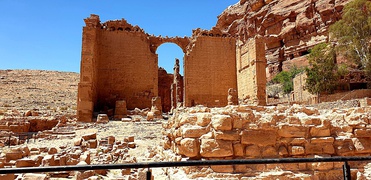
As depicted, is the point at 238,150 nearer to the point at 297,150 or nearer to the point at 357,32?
A: the point at 297,150

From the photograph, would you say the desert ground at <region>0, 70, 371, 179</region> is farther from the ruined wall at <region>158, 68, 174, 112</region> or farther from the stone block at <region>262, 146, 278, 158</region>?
the ruined wall at <region>158, 68, 174, 112</region>

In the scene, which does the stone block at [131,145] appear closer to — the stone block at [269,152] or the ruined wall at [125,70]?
the stone block at [269,152]

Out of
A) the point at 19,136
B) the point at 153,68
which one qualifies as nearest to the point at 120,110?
the point at 153,68

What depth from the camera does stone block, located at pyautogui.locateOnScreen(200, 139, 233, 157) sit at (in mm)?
5055

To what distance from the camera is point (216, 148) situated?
16.6 feet

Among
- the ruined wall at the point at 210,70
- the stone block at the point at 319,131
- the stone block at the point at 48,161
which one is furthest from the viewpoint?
the ruined wall at the point at 210,70

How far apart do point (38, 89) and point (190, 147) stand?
45.3 metres

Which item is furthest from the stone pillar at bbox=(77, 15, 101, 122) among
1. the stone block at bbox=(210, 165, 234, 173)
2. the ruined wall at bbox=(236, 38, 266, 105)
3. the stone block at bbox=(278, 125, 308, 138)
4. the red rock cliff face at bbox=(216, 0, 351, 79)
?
the red rock cliff face at bbox=(216, 0, 351, 79)

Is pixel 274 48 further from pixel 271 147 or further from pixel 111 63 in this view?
pixel 271 147

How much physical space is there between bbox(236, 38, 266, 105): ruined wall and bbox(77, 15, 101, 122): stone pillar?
10.8m

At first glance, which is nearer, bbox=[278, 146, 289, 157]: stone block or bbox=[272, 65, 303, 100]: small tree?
bbox=[278, 146, 289, 157]: stone block

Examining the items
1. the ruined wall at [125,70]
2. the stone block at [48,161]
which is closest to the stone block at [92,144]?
the stone block at [48,161]

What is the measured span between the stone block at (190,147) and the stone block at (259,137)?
2.85 feet

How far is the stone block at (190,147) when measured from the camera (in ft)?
17.1
